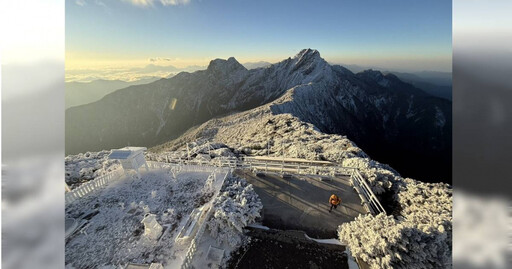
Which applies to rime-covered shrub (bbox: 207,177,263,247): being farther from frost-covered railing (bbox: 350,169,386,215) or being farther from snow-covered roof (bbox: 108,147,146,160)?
snow-covered roof (bbox: 108,147,146,160)

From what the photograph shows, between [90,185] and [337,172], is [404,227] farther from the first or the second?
A: [90,185]

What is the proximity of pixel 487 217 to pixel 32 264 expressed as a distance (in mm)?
Result: 4629

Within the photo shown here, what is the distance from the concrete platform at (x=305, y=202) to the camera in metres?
7.79

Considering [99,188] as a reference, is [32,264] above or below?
above

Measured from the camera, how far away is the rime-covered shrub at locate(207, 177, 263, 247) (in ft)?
23.4

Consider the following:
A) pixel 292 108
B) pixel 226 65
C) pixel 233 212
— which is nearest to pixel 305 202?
pixel 233 212

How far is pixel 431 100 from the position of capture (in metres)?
94.3

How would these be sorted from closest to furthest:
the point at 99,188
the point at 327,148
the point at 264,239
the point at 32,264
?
1. the point at 32,264
2. the point at 264,239
3. the point at 99,188
4. the point at 327,148

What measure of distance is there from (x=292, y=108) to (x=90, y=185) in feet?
131

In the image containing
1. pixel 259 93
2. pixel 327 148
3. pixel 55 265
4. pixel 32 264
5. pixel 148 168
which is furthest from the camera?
pixel 259 93

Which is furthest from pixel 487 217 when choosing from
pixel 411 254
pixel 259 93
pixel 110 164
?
pixel 259 93

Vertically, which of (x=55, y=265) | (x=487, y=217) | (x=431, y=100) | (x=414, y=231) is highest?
(x=431, y=100)

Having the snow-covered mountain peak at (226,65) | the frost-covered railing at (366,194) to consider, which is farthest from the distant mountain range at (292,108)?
the frost-covered railing at (366,194)

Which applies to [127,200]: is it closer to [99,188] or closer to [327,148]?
[99,188]
